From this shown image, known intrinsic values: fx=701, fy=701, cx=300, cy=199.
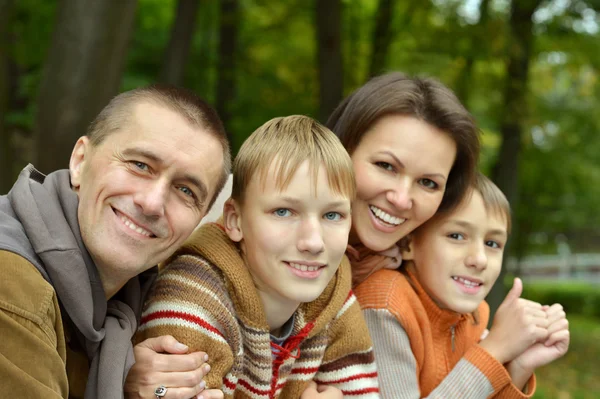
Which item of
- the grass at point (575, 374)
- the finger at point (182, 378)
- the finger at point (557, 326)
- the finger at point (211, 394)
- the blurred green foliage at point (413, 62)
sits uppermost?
the finger at point (182, 378)

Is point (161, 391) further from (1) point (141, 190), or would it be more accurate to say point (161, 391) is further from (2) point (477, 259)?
(2) point (477, 259)

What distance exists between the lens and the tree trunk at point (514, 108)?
365 inches

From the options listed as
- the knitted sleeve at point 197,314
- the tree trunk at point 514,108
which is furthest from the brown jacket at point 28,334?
the tree trunk at point 514,108

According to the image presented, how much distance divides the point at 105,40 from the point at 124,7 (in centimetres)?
29

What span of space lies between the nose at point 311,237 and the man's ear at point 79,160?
724 mm

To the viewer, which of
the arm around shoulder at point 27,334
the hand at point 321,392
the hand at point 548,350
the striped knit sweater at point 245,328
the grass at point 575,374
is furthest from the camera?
the grass at point 575,374

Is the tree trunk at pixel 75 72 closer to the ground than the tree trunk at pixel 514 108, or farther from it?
farther from it

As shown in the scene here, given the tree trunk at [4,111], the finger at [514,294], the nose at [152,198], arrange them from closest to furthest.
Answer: the nose at [152,198]
the finger at [514,294]
the tree trunk at [4,111]

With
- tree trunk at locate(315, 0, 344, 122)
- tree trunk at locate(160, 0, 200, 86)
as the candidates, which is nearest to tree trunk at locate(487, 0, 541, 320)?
tree trunk at locate(315, 0, 344, 122)

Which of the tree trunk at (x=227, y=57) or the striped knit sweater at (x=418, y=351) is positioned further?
the tree trunk at (x=227, y=57)

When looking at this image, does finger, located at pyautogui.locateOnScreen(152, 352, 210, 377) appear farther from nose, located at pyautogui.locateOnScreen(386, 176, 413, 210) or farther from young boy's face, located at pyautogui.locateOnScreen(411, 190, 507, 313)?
young boy's face, located at pyautogui.locateOnScreen(411, 190, 507, 313)

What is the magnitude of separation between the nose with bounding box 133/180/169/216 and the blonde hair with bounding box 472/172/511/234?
1443 millimetres

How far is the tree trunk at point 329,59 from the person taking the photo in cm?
856

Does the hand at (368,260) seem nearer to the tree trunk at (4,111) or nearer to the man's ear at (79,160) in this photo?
the man's ear at (79,160)
